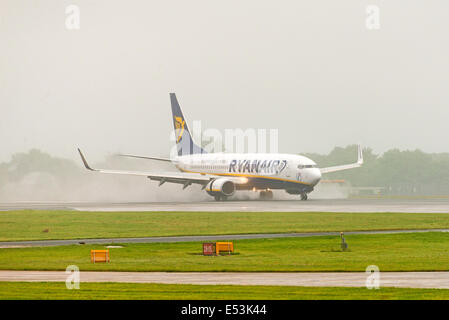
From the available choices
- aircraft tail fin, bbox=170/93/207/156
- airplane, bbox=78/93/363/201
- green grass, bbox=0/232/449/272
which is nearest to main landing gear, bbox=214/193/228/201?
airplane, bbox=78/93/363/201

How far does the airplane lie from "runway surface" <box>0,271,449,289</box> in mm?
63551

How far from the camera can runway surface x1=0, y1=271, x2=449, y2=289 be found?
28062 mm

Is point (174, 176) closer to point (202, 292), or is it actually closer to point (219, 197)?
point (219, 197)

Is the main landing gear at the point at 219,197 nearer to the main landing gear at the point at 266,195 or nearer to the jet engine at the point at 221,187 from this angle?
the jet engine at the point at 221,187

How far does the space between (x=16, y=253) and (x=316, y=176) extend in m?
58.0

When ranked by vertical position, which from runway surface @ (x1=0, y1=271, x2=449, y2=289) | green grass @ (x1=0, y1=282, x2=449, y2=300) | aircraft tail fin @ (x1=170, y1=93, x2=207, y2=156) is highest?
aircraft tail fin @ (x1=170, y1=93, x2=207, y2=156)

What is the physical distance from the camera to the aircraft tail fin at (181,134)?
116375 mm

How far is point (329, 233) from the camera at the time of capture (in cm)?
5316

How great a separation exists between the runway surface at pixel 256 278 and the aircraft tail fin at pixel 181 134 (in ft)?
275

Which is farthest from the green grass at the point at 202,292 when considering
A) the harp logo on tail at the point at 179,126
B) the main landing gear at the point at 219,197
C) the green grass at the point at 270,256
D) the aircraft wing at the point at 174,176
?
the harp logo on tail at the point at 179,126

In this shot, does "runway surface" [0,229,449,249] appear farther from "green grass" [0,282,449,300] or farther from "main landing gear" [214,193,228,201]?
"main landing gear" [214,193,228,201]

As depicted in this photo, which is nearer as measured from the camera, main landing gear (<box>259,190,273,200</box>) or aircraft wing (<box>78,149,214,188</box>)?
aircraft wing (<box>78,149,214,188</box>)
